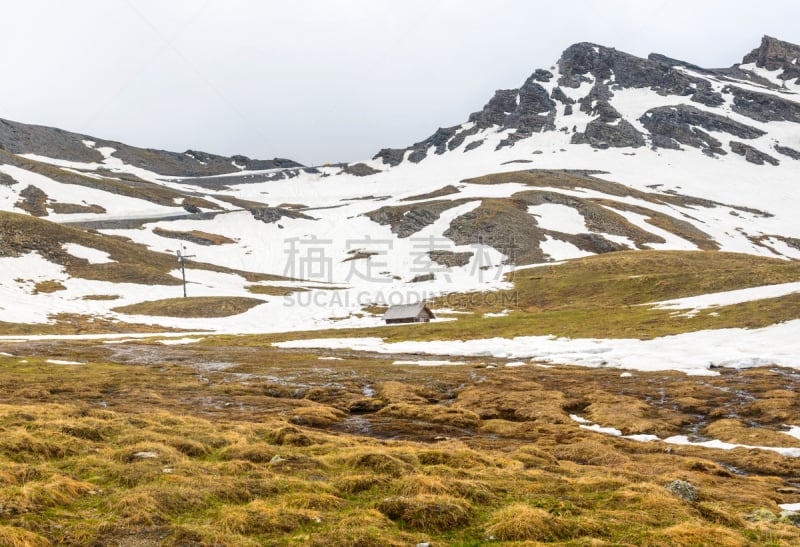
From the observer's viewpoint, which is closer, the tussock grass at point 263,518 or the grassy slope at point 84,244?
the tussock grass at point 263,518

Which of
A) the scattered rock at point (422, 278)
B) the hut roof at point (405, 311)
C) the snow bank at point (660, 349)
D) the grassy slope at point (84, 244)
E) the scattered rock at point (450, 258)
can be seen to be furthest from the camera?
the scattered rock at point (450, 258)

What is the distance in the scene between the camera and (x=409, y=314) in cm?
8631

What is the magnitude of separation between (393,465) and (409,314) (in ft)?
233

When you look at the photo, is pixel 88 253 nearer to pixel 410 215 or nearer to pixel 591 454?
pixel 410 215

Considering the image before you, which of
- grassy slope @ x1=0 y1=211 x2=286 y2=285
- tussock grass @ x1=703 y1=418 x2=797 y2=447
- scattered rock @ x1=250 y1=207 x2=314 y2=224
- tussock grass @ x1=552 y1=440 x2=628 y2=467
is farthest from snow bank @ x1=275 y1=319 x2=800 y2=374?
scattered rock @ x1=250 y1=207 x2=314 y2=224

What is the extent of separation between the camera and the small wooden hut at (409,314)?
282ft

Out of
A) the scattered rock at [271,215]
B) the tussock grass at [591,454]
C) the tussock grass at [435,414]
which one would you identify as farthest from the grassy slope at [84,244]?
the tussock grass at [591,454]

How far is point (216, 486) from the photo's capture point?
12680 millimetres

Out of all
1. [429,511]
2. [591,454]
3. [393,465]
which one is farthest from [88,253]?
[429,511]

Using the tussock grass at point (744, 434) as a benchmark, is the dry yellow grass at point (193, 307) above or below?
above

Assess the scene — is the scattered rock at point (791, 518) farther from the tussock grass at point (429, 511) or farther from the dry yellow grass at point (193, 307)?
the dry yellow grass at point (193, 307)

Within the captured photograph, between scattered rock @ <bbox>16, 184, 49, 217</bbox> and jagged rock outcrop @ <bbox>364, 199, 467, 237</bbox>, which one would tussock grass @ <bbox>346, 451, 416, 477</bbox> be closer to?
jagged rock outcrop @ <bbox>364, 199, 467, 237</bbox>

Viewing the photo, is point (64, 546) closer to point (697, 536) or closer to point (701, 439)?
point (697, 536)

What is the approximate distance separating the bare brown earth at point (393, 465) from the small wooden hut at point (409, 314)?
4769 cm
